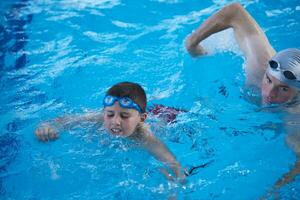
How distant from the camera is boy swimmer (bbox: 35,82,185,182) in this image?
13.5 feet

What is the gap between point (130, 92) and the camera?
425 cm

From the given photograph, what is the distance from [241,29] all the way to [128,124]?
5.91ft

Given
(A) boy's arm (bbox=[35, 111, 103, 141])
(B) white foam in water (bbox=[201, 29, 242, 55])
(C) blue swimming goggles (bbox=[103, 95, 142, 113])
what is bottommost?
(A) boy's arm (bbox=[35, 111, 103, 141])

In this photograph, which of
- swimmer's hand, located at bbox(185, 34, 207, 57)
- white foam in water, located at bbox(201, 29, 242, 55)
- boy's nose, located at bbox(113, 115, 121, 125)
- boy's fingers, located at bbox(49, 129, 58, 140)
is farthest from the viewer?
white foam in water, located at bbox(201, 29, 242, 55)

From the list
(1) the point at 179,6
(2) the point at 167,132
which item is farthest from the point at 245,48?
(1) the point at 179,6

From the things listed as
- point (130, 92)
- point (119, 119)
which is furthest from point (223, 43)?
point (119, 119)

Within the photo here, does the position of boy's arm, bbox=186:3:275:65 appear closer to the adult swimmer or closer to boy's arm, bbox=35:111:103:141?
the adult swimmer

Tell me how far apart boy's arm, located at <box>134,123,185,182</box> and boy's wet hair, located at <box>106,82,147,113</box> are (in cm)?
28

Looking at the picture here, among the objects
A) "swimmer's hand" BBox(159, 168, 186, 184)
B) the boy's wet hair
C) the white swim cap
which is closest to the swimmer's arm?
the white swim cap

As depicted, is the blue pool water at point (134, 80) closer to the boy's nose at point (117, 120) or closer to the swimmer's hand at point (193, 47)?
the boy's nose at point (117, 120)

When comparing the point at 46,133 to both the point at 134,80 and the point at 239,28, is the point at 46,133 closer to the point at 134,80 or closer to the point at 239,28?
the point at 134,80

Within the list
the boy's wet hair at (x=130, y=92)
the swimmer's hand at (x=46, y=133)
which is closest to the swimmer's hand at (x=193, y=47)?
the boy's wet hair at (x=130, y=92)

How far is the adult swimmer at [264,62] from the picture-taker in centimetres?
415

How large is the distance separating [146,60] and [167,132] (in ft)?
6.45
